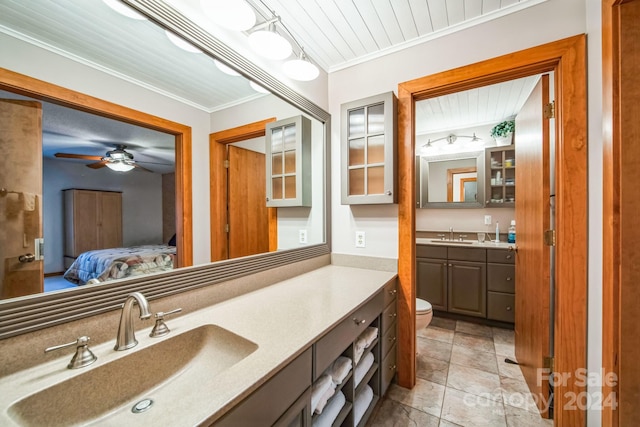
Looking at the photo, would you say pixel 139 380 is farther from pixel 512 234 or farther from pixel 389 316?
pixel 512 234

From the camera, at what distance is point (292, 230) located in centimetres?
175

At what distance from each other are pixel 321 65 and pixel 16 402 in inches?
89.0

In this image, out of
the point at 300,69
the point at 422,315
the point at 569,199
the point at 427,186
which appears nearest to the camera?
the point at 569,199

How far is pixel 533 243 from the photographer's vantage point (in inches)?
63.6

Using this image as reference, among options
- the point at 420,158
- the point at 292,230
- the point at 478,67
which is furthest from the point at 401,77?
the point at 420,158

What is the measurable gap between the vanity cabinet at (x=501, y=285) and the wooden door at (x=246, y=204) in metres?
2.40

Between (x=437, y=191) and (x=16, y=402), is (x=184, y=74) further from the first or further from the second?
(x=437, y=191)

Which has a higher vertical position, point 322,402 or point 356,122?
point 356,122

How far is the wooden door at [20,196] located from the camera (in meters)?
0.66

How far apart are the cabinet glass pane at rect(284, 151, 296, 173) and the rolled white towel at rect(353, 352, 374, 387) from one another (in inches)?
49.0

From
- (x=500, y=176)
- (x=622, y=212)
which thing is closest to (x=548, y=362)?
(x=622, y=212)

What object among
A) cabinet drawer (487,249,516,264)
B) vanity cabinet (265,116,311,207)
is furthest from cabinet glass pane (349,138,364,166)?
cabinet drawer (487,249,516,264)

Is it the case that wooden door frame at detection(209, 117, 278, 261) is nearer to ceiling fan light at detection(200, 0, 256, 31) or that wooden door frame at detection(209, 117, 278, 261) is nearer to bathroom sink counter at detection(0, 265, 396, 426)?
bathroom sink counter at detection(0, 265, 396, 426)

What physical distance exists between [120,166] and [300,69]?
118 cm
